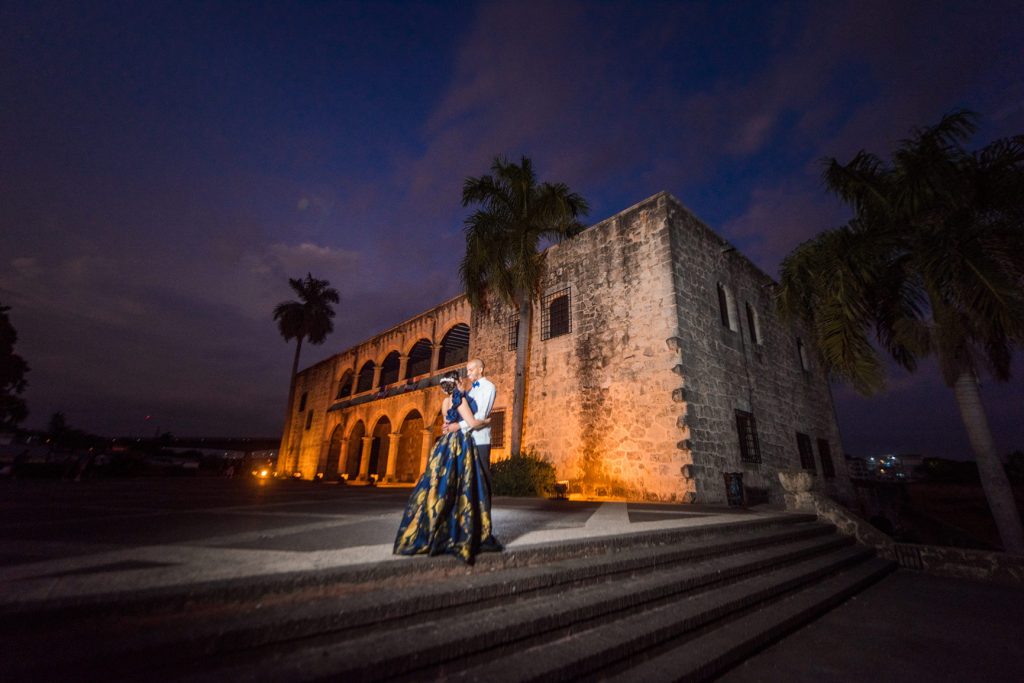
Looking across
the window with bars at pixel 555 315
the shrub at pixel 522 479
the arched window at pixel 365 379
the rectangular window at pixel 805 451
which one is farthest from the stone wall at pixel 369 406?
the rectangular window at pixel 805 451

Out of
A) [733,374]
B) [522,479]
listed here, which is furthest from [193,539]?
[733,374]

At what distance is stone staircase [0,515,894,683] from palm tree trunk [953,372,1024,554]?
5439 millimetres

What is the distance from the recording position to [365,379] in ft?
63.7

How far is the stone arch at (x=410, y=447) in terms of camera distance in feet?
51.1

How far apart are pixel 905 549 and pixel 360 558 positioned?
743cm

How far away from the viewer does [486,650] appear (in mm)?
2006

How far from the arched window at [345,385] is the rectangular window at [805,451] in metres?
19.5

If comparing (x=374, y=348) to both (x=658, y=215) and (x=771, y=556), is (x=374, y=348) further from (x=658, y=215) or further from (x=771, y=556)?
(x=771, y=556)

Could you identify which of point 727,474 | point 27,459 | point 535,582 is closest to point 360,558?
point 535,582

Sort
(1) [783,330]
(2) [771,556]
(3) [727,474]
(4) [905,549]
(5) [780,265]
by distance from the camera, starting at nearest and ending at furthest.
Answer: (2) [771,556] → (4) [905,549] → (3) [727,474] → (5) [780,265] → (1) [783,330]

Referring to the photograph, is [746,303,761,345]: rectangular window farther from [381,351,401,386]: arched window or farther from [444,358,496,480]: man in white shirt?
[381,351,401,386]: arched window

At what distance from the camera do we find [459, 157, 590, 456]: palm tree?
9.47 m

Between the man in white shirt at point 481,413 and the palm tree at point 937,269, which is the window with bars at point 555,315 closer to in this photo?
the palm tree at point 937,269

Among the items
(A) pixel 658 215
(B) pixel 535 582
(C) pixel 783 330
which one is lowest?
(B) pixel 535 582
